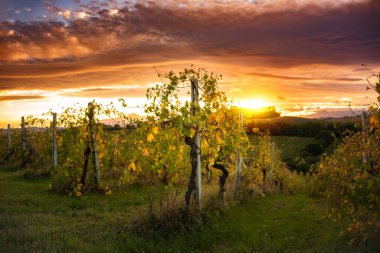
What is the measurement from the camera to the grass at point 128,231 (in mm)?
7043

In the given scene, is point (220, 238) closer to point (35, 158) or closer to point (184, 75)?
point (184, 75)

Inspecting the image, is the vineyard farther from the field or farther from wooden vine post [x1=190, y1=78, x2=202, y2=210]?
the field

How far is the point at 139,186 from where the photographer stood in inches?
566

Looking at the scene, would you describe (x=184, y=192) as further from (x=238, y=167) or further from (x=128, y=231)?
(x=128, y=231)

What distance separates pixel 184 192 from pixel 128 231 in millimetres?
3930

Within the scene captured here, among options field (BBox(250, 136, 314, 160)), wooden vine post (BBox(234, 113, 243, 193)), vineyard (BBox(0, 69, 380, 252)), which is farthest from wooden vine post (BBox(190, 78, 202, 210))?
field (BBox(250, 136, 314, 160))

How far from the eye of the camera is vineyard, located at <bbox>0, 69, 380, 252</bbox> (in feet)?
22.8

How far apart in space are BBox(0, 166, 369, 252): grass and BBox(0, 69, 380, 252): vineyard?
0.03 meters

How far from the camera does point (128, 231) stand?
7.85 m

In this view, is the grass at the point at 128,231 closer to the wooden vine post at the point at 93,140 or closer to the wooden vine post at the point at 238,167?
the wooden vine post at the point at 238,167

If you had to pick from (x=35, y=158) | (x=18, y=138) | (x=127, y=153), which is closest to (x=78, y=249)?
(x=127, y=153)

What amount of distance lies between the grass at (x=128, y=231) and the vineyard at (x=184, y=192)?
0.10ft

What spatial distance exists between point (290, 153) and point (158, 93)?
37.6 meters

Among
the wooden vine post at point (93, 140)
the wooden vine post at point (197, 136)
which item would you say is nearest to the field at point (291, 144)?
the wooden vine post at point (93, 140)
